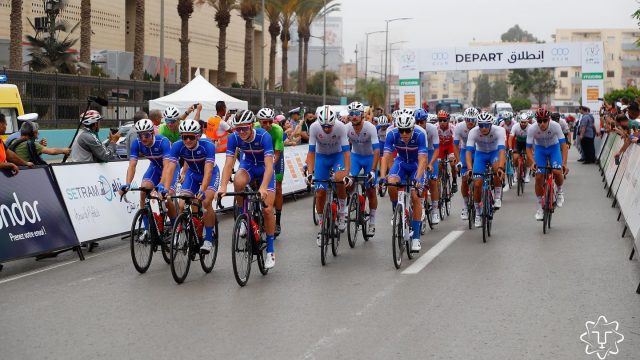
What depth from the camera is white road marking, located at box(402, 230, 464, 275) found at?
35.1 ft

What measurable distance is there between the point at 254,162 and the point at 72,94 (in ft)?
76.8

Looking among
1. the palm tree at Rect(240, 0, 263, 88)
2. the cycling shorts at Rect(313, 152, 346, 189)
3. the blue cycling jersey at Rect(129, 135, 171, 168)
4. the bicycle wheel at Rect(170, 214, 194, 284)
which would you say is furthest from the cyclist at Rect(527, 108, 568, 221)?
the palm tree at Rect(240, 0, 263, 88)

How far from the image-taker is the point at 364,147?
13.7 metres

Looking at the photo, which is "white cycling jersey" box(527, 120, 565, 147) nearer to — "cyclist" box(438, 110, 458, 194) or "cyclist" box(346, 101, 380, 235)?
"cyclist" box(438, 110, 458, 194)

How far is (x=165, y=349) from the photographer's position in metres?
7.07

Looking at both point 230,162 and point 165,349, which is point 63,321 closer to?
point 165,349

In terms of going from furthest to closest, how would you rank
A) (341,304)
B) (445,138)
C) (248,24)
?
(248,24)
(445,138)
(341,304)

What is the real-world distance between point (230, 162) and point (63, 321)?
299 centimetres

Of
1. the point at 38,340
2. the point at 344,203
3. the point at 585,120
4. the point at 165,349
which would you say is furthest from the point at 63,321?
the point at 585,120

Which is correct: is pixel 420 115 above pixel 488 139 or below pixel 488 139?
above

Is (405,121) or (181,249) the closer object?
(181,249)

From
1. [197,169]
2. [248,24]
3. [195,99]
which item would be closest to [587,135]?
[195,99]

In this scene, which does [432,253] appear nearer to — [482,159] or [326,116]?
[326,116]

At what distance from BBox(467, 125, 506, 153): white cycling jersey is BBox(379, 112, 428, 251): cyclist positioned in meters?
2.30
